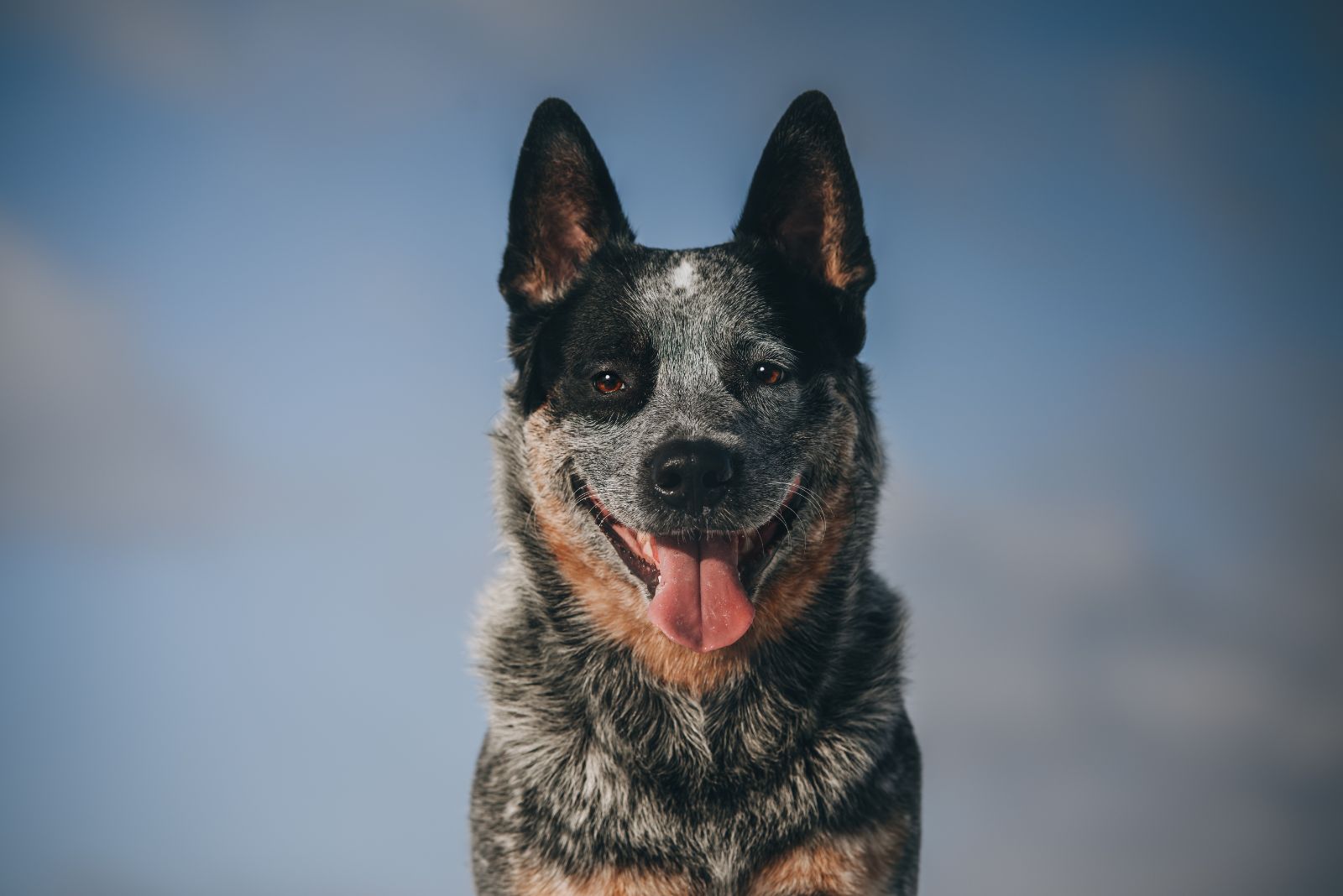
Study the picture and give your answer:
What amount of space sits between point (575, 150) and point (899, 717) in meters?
2.53

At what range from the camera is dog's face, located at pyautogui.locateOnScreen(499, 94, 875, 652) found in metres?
4.34

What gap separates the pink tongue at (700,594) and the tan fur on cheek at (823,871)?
2.58ft

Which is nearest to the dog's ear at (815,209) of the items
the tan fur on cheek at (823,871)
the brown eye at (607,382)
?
the brown eye at (607,382)

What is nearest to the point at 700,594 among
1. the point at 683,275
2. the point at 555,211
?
the point at 683,275

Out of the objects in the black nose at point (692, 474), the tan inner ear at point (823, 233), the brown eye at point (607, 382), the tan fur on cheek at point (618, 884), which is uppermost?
the tan inner ear at point (823, 233)

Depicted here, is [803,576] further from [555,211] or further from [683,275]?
[555,211]

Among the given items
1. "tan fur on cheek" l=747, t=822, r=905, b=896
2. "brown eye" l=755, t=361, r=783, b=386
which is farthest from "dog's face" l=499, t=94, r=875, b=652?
"tan fur on cheek" l=747, t=822, r=905, b=896

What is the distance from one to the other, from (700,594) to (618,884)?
3.40ft

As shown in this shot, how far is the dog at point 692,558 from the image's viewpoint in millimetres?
4367

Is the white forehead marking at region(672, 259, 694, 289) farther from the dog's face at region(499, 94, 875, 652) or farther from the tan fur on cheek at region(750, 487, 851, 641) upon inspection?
the tan fur on cheek at region(750, 487, 851, 641)

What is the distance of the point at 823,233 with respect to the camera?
4973 mm

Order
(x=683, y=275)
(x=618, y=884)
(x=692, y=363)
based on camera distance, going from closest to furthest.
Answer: (x=618, y=884)
(x=692, y=363)
(x=683, y=275)

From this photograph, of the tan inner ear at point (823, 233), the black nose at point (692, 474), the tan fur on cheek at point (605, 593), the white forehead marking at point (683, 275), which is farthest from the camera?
the tan inner ear at point (823, 233)

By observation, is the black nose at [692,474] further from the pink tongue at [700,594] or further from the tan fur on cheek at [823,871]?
the tan fur on cheek at [823,871]
